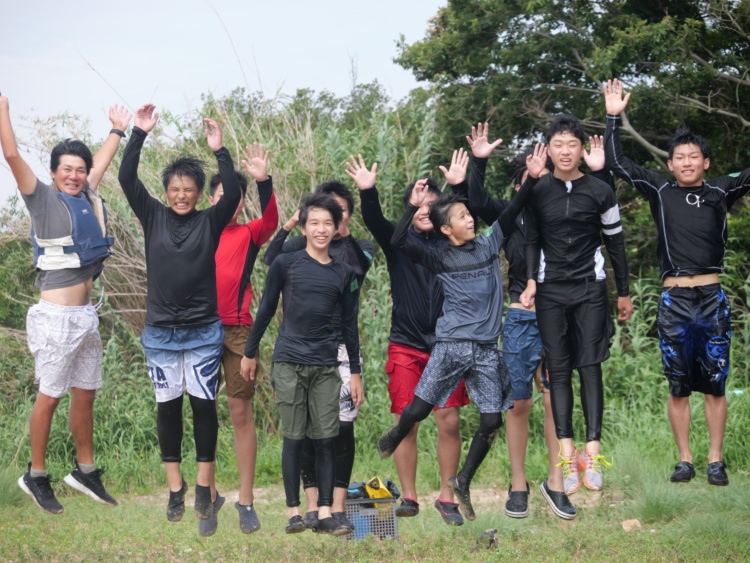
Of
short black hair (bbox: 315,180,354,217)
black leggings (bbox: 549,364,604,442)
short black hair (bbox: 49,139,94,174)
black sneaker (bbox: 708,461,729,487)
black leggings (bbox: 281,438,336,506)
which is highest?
short black hair (bbox: 49,139,94,174)

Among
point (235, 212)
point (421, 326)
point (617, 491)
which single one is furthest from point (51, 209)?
point (617, 491)

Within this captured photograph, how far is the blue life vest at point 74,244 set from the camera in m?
6.75

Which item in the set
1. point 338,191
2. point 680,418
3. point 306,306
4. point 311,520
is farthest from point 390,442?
point 680,418

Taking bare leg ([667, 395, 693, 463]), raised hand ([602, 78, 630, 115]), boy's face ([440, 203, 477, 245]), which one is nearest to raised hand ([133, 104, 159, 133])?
boy's face ([440, 203, 477, 245])

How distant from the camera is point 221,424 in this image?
37.3 feet

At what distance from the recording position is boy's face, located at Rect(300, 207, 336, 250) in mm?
6402

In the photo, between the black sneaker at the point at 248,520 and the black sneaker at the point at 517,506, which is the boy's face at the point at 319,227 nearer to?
the black sneaker at the point at 248,520

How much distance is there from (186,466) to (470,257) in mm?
5473

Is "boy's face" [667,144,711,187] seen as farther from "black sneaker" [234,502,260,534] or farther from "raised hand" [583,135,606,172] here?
"black sneaker" [234,502,260,534]

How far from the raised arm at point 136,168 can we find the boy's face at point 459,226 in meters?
2.02

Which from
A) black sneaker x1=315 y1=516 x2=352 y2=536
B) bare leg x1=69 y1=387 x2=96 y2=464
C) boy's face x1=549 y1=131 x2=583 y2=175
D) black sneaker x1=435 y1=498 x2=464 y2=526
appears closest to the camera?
black sneaker x1=315 y1=516 x2=352 y2=536

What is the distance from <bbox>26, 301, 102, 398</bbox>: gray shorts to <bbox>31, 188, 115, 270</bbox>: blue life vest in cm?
31

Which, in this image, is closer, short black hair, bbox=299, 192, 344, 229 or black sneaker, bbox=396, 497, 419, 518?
short black hair, bbox=299, 192, 344, 229

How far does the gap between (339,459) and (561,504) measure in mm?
1508
